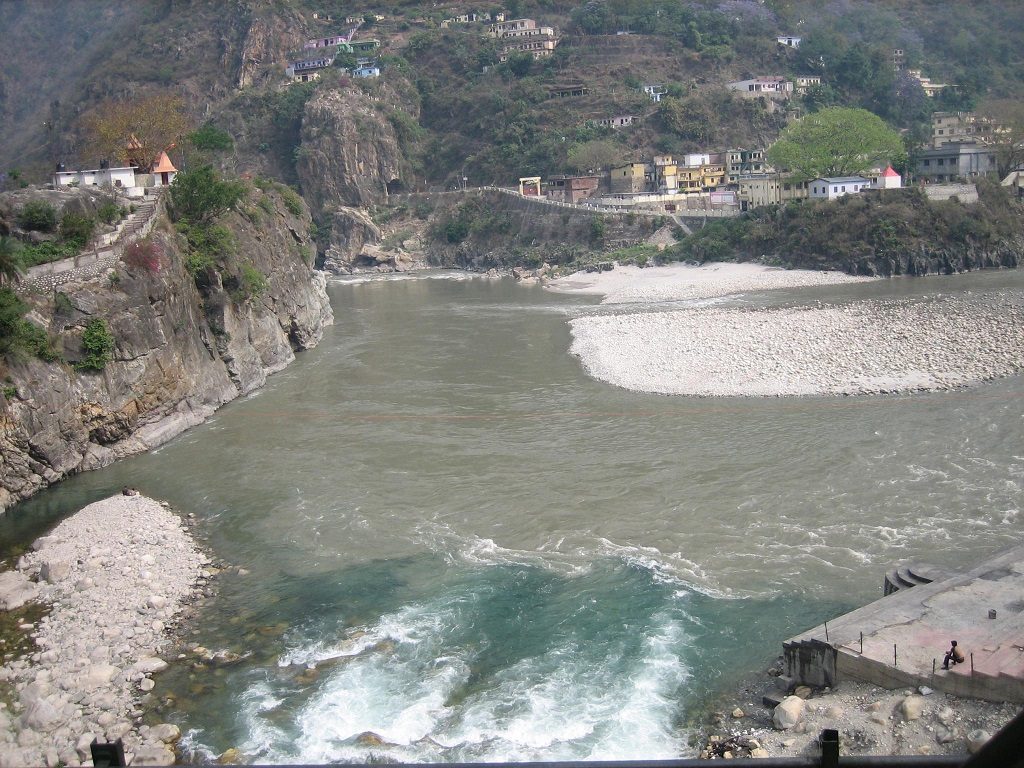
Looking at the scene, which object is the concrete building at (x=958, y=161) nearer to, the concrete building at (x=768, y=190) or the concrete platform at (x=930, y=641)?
the concrete building at (x=768, y=190)

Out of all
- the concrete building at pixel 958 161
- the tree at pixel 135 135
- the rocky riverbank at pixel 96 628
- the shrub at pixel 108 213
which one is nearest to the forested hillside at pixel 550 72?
the concrete building at pixel 958 161

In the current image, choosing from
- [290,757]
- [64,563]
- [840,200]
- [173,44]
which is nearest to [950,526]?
[290,757]

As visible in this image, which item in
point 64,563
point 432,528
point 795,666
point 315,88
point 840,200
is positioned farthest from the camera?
point 315,88

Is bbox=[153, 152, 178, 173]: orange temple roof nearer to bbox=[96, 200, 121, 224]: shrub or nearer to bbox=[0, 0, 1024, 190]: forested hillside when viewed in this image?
bbox=[96, 200, 121, 224]: shrub

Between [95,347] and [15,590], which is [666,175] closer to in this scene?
[95,347]

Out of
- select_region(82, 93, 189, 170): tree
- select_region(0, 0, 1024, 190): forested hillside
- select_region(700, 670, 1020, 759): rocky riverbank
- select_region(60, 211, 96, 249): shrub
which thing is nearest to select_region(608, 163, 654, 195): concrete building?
select_region(0, 0, 1024, 190): forested hillside

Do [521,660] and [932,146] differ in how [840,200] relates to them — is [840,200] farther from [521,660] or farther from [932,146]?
[521,660]

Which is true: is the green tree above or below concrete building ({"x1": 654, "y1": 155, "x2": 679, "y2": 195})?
below
